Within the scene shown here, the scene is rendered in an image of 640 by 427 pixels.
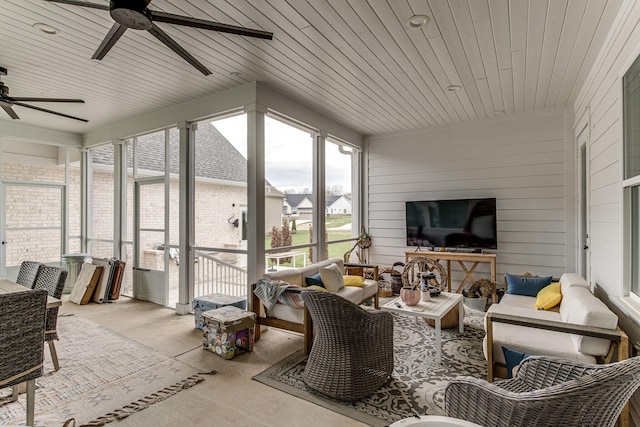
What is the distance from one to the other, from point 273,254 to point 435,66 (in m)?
3.06

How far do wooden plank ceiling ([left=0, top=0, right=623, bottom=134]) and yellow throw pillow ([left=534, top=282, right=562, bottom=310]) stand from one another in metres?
2.38

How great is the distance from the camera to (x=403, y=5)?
2.45 metres

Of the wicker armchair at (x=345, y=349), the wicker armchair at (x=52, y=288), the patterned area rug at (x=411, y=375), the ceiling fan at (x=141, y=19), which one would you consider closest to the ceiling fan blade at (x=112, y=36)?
the ceiling fan at (x=141, y=19)

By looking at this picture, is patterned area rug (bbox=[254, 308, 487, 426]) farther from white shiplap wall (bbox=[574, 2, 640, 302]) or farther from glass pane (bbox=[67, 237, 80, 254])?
glass pane (bbox=[67, 237, 80, 254])

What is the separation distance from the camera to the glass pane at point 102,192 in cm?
621

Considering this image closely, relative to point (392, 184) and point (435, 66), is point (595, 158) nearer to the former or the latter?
point (435, 66)

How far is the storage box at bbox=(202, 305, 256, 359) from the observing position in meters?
3.19

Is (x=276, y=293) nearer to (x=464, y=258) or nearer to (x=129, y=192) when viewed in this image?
(x=464, y=258)

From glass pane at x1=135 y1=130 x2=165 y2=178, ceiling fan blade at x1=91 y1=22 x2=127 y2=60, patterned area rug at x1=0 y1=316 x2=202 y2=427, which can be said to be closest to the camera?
ceiling fan blade at x1=91 y1=22 x2=127 y2=60

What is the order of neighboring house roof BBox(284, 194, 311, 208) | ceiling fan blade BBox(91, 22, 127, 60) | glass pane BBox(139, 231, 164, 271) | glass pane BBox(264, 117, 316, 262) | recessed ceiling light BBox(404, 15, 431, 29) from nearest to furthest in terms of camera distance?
ceiling fan blade BBox(91, 22, 127, 60) → recessed ceiling light BBox(404, 15, 431, 29) → glass pane BBox(264, 117, 316, 262) → neighboring house roof BBox(284, 194, 311, 208) → glass pane BBox(139, 231, 164, 271)

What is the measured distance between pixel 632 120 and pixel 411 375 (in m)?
2.61

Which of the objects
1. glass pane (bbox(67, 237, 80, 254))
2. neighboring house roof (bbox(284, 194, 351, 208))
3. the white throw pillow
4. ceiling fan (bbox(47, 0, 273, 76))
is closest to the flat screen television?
neighboring house roof (bbox(284, 194, 351, 208))

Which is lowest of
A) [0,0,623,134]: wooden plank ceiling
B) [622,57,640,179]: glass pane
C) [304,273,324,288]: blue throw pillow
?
[304,273,324,288]: blue throw pillow

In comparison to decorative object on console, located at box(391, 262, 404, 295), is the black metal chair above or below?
above
